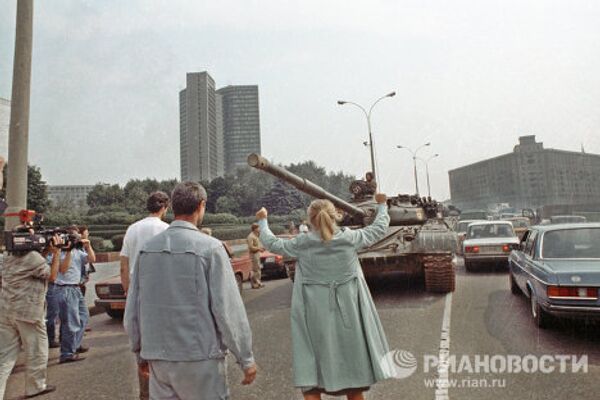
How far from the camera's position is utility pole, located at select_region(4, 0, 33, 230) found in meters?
6.20

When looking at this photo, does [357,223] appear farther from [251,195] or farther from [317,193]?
[251,195]

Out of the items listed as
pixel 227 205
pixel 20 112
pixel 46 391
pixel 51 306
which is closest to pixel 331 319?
pixel 46 391

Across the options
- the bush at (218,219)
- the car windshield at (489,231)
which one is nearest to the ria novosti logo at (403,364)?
the car windshield at (489,231)

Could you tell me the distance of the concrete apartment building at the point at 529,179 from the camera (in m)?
64.8

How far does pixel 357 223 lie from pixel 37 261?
6833mm

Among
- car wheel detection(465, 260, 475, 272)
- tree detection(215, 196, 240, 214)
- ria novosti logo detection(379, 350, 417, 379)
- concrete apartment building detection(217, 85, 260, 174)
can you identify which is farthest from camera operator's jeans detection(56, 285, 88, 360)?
concrete apartment building detection(217, 85, 260, 174)

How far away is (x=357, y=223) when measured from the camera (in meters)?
10.2

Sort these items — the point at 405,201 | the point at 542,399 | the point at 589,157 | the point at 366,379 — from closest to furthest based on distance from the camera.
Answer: the point at 366,379
the point at 542,399
the point at 405,201
the point at 589,157

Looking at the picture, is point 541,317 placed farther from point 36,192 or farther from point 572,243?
point 36,192

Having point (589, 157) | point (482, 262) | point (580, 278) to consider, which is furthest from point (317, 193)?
point (589, 157)

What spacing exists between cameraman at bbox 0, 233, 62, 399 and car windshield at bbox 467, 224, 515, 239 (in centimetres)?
1206

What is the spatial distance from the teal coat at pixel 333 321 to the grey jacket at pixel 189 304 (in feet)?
2.97

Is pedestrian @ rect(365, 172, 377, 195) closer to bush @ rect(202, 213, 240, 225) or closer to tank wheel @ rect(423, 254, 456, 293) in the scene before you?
tank wheel @ rect(423, 254, 456, 293)

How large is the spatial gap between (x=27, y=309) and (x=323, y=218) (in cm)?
311
